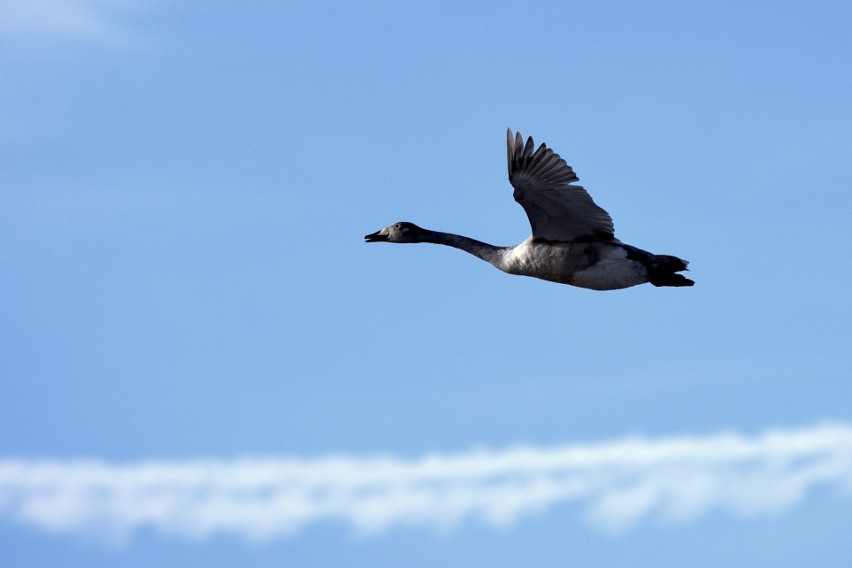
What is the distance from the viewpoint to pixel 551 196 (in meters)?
26.3

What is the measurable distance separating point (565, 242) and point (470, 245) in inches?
101

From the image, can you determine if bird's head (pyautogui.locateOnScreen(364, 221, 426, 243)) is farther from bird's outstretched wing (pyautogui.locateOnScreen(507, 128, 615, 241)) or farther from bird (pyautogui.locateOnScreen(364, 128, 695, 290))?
→ bird's outstretched wing (pyautogui.locateOnScreen(507, 128, 615, 241))

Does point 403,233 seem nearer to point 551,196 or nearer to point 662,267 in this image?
point 551,196

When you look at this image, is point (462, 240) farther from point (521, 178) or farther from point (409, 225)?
point (521, 178)

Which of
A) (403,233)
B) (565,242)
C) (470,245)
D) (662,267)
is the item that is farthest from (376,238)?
(662,267)

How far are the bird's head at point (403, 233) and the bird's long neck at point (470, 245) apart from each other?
0.56 ft

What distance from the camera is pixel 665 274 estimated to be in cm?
2758

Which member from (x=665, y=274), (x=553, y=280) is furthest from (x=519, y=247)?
(x=665, y=274)

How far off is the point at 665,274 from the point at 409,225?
5969 mm

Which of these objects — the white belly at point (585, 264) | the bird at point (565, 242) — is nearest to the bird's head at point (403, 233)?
the bird at point (565, 242)

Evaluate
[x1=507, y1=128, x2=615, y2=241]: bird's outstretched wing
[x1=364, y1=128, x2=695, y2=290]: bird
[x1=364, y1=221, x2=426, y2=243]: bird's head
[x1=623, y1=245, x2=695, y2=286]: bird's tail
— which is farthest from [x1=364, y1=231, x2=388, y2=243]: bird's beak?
[x1=623, y1=245, x2=695, y2=286]: bird's tail

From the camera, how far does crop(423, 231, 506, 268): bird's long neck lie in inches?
1117

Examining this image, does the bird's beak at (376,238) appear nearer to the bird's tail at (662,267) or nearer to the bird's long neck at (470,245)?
the bird's long neck at (470,245)

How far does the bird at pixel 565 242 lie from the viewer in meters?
26.0
